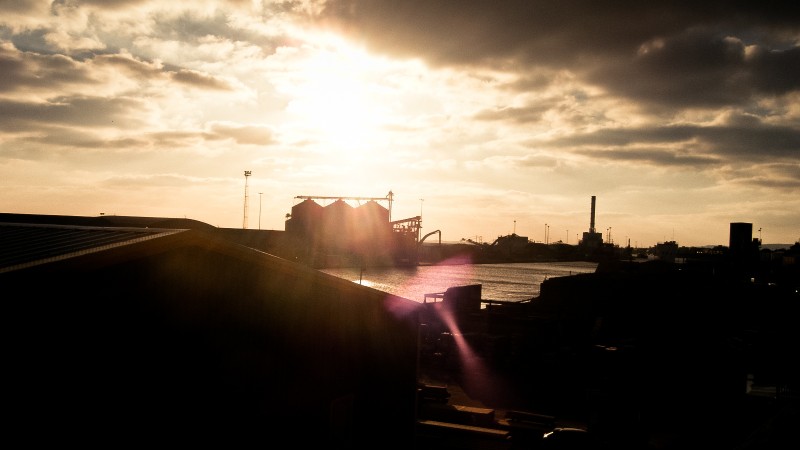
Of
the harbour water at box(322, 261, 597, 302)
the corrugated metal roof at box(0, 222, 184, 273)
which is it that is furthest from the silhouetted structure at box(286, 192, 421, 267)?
the corrugated metal roof at box(0, 222, 184, 273)

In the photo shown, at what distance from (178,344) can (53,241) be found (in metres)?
3.32

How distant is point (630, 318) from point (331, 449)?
3589 centimetres

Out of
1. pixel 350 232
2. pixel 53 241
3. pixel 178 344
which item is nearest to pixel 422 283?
pixel 350 232

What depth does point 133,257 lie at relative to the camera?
870 centimetres

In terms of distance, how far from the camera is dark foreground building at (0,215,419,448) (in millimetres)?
7566

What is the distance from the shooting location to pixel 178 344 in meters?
9.00

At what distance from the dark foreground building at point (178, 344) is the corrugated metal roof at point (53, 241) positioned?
0.05 m

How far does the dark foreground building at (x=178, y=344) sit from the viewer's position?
7566mm

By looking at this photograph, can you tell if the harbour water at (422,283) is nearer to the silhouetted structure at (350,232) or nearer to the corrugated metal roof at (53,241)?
the silhouetted structure at (350,232)

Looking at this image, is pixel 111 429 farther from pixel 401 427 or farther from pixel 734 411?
pixel 734 411

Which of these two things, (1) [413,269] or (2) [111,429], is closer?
(2) [111,429]

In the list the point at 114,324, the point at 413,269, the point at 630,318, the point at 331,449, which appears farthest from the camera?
the point at 413,269

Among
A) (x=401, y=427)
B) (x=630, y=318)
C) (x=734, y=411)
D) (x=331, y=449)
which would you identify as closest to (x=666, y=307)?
(x=630, y=318)

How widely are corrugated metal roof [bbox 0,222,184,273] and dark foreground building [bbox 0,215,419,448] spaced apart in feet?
0.15
